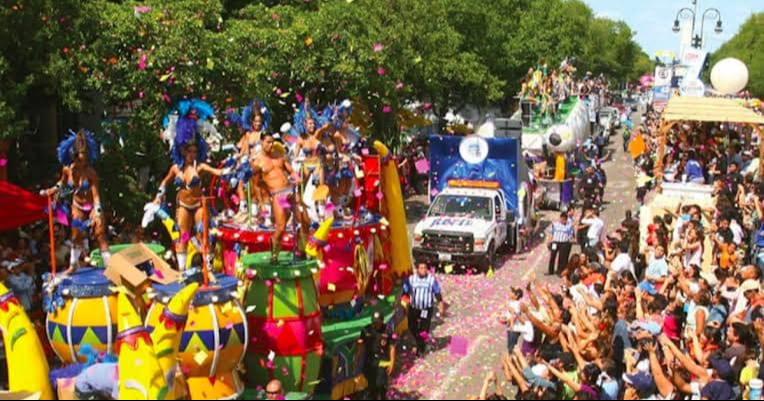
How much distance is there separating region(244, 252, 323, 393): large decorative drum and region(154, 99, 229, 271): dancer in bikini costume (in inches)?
57.2

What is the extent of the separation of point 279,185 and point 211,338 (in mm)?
3284

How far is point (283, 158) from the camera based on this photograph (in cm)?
1298

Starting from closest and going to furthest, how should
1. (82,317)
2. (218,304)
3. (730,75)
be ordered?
(82,317) < (218,304) < (730,75)

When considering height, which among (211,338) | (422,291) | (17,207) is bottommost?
(422,291)

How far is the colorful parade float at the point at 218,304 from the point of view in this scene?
30.1 ft

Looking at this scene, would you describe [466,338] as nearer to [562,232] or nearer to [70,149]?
[562,232]

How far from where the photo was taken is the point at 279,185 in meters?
12.8

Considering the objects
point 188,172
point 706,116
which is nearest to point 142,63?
point 188,172

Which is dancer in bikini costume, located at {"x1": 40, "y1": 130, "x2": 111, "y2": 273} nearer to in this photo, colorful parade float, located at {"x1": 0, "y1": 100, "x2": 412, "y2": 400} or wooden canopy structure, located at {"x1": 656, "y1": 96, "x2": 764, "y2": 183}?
colorful parade float, located at {"x1": 0, "y1": 100, "x2": 412, "y2": 400}

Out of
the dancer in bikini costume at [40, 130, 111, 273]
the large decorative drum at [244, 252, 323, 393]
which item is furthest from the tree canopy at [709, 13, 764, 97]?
the dancer in bikini costume at [40, 130, 111, 273]

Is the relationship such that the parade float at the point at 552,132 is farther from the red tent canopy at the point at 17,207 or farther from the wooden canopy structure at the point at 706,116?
the red tent canopy at the point at 17,207

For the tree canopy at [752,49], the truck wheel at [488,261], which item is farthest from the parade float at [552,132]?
the tree canopy at [752,49]

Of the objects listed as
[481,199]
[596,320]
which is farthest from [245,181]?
[481,199]

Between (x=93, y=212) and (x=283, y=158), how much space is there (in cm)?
260
